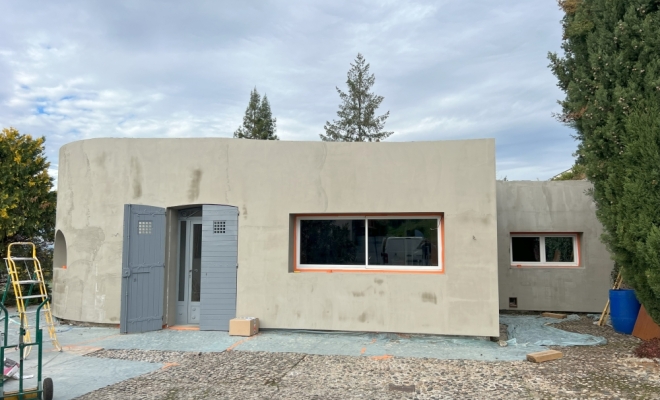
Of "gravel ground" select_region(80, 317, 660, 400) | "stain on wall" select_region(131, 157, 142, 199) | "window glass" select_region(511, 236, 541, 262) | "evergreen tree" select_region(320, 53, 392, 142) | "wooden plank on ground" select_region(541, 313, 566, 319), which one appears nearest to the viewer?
"gravel ground" select_region(80, 317, 660, 400)

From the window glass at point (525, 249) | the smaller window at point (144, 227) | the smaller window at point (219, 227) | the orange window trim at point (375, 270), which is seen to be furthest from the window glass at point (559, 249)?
the smaller window at point (144, 227)

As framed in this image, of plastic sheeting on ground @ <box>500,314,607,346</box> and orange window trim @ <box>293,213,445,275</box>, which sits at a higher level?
orange window trim @ <box>293,213,445,275</box>

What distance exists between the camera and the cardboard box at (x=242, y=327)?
8.23 m

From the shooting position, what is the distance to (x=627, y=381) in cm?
573

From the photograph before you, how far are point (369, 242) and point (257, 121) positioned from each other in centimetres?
2515

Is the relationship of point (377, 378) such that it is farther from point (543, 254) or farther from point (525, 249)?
point (543, 254)

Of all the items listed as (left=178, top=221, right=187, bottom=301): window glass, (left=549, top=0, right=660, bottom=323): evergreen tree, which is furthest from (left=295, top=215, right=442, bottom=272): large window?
(left=549, top=0, right=660, bottom=323): evergreen tree

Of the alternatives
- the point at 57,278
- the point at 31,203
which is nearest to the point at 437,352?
the point at 57,278

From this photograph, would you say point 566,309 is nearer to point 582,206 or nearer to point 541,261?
point 541,261

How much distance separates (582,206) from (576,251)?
1118 millimetres

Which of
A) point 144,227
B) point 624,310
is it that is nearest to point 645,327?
point 624,310

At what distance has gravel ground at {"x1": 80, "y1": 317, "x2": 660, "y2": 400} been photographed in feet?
17.6

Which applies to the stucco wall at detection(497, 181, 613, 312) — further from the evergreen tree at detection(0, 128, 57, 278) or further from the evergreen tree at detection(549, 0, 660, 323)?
the evergreen tree at detection(0, 128, 57, 278)

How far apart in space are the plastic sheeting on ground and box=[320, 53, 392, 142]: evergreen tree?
2038 cm
